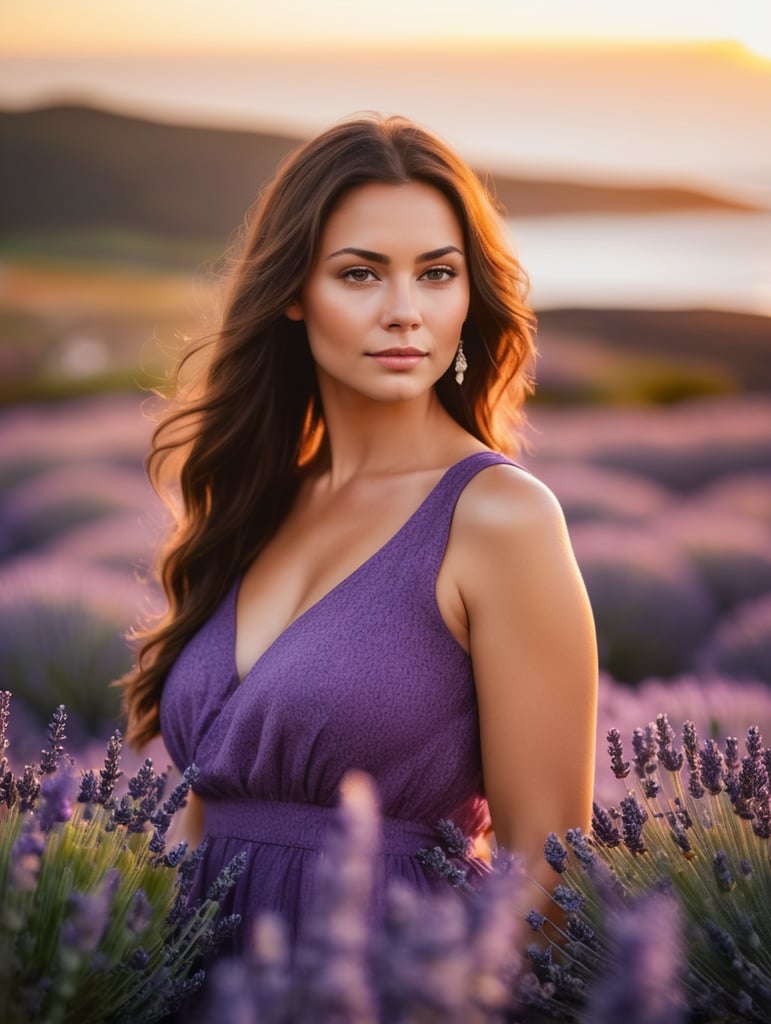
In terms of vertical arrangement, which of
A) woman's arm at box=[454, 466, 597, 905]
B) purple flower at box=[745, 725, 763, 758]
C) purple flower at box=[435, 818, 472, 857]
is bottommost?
purple flower at box=[435, 818, 472, 857]

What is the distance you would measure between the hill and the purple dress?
162 inches

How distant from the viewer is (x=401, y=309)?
1958mm

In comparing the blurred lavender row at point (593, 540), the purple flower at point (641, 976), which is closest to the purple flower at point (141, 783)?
the purple flower at point (641, 976)

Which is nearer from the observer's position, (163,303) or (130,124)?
(130,124)

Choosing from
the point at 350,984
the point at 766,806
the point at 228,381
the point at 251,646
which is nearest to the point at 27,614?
the point at 228,381

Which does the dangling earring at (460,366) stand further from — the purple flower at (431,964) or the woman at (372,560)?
Answer: the purple flower at (431,964)

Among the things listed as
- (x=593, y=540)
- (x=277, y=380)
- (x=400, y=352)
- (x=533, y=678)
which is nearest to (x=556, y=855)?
(x=533, y=678)

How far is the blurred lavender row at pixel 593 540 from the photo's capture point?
13.5 ft

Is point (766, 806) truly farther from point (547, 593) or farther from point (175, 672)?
point (175, 672)

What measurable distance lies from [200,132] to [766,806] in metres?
5.26

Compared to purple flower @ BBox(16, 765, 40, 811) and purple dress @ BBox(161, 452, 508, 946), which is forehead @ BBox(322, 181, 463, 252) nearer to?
purple dress @ BBox(161, 452, 508, 946)

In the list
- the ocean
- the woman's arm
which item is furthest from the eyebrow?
the ocean

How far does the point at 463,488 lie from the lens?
1.96 metres

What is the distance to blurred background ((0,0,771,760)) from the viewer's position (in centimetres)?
448
